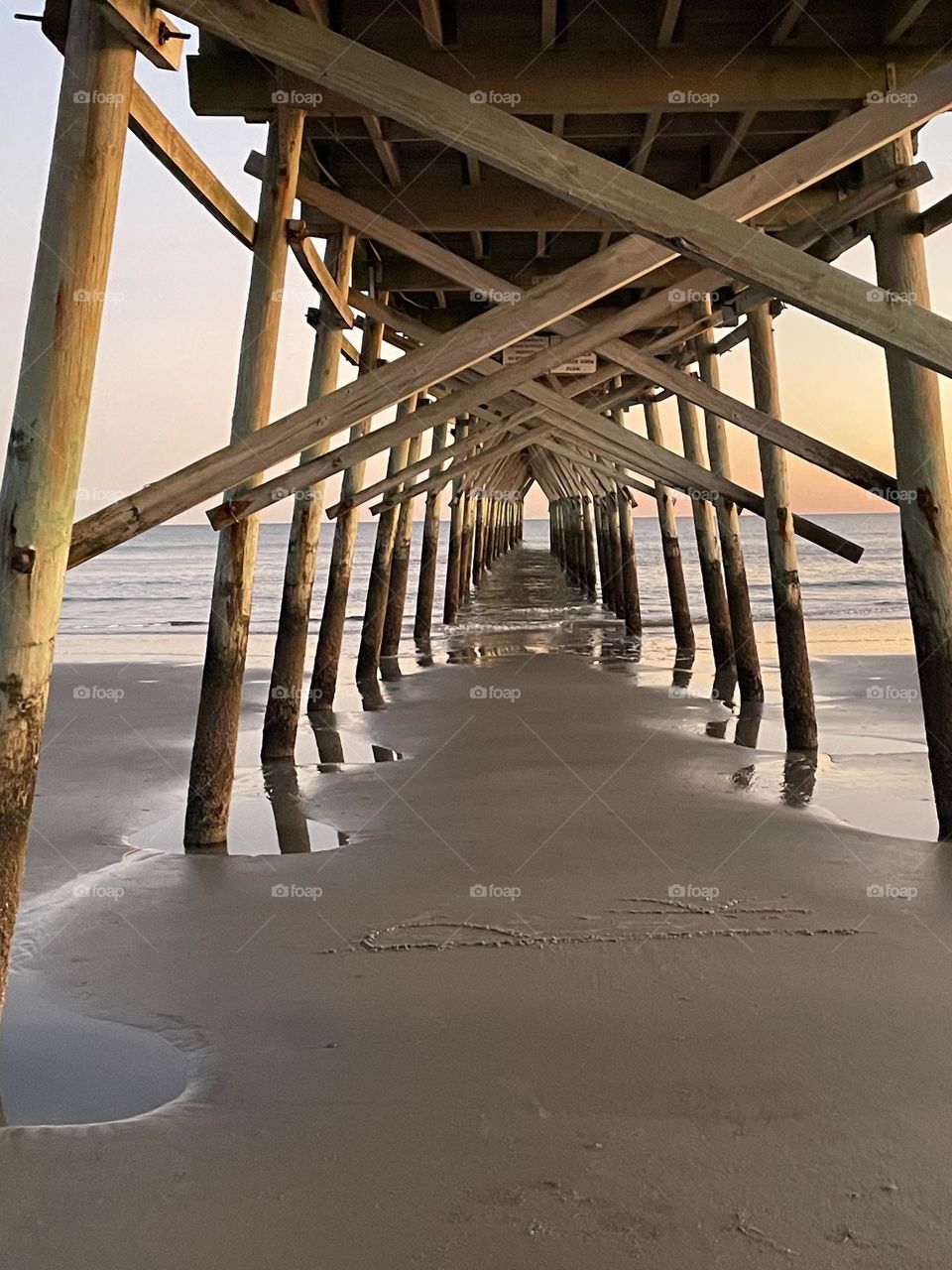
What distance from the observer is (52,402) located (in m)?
3.07

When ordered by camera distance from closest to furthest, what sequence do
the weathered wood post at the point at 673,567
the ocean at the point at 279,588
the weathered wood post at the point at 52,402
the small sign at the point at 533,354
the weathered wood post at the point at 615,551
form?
the weathered wood post at the point at 52,402, the small sign at the point at 533,354, the weathered wood post at the point at 673,567, the weathered wood post at the point at 615,551, the ocean at the point at 279,588

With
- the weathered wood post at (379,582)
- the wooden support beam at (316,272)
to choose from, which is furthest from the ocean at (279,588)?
the wooden support beam at (316,272)

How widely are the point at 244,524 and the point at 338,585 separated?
4.83 metres

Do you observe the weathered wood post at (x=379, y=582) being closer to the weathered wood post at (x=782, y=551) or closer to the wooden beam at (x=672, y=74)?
the weathered wood post at (x=782, y=551)

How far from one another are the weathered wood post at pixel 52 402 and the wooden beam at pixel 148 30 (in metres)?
0.06

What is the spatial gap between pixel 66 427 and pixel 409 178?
4.66 meters

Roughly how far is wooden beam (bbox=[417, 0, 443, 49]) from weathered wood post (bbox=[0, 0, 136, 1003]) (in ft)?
6.46

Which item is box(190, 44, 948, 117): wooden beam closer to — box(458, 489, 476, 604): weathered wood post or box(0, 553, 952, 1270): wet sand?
box(0, 553, 952, 1270): wet sand

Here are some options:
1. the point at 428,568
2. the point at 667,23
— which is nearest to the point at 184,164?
the point at 667,23

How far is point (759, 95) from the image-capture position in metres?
5.27

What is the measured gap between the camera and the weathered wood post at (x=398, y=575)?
14195mm

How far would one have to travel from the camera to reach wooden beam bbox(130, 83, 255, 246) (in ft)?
13.8

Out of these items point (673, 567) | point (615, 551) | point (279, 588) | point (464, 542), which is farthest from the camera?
point (279, 588)

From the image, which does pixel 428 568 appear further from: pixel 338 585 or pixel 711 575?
pixel 338 585
